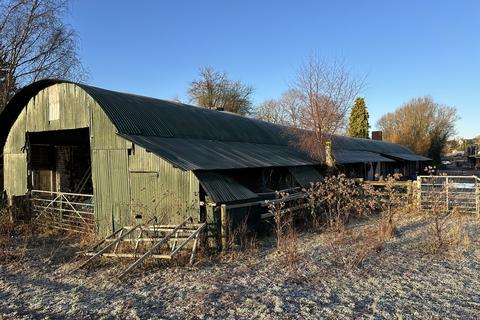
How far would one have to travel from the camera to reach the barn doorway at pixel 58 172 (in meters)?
14.6

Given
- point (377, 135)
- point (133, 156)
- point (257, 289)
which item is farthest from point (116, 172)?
point (377, 135)

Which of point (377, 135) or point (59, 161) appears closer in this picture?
point (59, 161)

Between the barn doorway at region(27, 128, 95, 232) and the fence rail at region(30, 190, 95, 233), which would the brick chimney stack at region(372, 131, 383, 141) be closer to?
the barn doorway at region(27, 128, 95, 232)

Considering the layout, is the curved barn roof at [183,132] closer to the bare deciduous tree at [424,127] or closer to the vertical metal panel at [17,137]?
the vertical metal panel at [17,137]

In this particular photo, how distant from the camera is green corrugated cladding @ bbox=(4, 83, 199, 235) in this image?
35.0ft

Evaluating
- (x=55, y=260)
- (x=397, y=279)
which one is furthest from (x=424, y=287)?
(x=55, y=260)

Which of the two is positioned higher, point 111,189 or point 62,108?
point 62,108

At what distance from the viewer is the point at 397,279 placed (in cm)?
Answer: 720

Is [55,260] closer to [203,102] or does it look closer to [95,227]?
[95,227]

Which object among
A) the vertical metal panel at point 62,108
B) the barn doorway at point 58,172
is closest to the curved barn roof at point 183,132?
the vertical metal panel at point 62,108

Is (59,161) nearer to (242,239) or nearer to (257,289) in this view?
(242,239)

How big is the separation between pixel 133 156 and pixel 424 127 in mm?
57943

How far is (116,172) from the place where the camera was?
40.1ft

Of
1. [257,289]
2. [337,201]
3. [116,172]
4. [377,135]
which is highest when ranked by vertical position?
[377,135]
